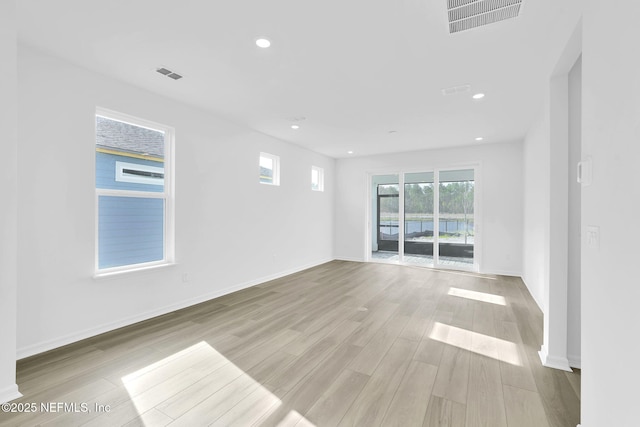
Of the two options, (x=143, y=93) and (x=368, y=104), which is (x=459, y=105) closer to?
(x=368, y=104)

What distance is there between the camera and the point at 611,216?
127cm

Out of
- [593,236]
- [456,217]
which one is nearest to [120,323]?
[593,236]

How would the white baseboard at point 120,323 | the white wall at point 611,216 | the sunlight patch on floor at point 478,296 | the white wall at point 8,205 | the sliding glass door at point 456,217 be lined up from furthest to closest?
the sliding glass door at point 456,217 < the sunlight patch on floor at point 478,296 < the white baseboard at point 120,323 < the white wall at point 8,205 < the white wall at point 611,216

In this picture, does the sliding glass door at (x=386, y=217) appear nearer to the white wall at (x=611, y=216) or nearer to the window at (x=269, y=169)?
the window at (x=269, y=169)

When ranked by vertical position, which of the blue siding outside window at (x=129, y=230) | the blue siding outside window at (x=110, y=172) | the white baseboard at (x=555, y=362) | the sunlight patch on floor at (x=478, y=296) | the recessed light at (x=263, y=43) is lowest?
the sunlight patch on floor at (x=478, y=296)

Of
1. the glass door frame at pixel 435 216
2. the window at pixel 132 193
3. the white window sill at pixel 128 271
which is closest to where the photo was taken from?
the white window sill at pixel 128 271

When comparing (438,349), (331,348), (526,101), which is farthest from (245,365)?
(526,101)

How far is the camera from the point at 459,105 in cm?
381

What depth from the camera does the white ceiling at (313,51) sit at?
80.4 inches

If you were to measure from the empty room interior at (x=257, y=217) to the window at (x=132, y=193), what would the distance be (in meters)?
0.02

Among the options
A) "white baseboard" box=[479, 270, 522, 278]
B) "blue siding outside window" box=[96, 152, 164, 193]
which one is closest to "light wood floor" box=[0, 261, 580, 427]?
"blue siding outside window" box=[96, 152, 164, 193]

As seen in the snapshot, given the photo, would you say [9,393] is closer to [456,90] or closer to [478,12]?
[478,12]

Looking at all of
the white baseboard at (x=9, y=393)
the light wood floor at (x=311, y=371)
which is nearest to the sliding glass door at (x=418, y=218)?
the light wood floor at (x=311, y=371)

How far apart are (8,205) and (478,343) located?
161 inches
